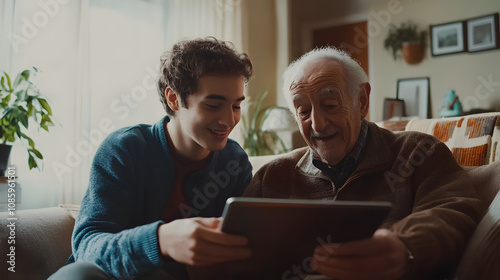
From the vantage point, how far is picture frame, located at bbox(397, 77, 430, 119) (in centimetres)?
468

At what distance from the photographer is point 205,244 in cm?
86

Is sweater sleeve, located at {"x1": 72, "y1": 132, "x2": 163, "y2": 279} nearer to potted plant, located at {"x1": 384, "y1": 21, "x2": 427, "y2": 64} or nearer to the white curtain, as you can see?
the white curtain

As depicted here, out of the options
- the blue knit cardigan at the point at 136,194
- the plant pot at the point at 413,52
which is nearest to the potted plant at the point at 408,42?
the plant pot at the point at 413,52

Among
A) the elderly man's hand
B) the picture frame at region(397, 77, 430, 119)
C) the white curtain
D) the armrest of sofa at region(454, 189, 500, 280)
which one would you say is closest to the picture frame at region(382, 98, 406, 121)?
the picture frame at region(397, 77, 430, 119)

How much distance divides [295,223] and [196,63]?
72 centimetres

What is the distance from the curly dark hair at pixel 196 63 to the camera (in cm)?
141

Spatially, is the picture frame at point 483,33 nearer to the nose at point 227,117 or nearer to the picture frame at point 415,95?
the picture frame at point 415,95

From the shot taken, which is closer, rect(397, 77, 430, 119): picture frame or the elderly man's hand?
the elderly man's hand

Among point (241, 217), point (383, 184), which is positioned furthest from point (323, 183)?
point (241, 217)

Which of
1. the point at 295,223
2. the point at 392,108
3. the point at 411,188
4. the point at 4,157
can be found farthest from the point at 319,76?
the point at 392,108

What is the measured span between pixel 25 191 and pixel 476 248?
2.87 metres

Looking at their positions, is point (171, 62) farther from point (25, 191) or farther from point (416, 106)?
point (416, 106)

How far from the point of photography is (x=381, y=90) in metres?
4.99

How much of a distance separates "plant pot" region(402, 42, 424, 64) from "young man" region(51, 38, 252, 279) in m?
3.63
